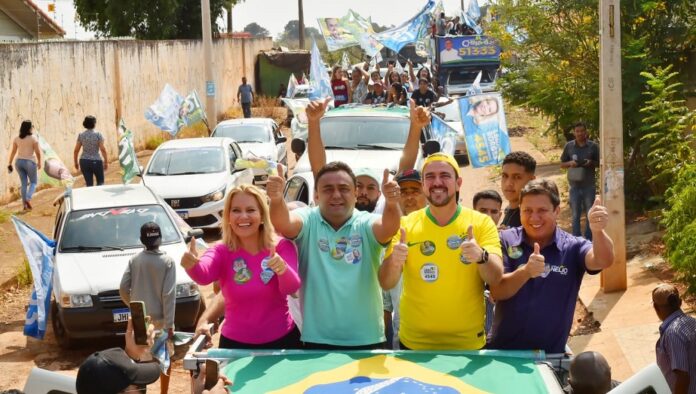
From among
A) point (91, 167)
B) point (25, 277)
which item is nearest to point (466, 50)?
point (91, 167)

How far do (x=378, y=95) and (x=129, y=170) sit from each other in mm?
8800

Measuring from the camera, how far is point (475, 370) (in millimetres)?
5246

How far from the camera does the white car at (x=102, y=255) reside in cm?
1106

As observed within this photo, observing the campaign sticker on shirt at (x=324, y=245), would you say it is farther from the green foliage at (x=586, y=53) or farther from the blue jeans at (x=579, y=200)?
the green foliage at (x=586, y=53)

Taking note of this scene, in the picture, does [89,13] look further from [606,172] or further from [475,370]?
[475,370]

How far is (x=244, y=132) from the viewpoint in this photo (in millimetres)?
23547

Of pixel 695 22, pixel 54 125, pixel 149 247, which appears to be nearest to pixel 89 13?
pixel 54 125

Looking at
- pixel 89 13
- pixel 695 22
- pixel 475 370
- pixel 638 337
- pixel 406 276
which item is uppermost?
pixel 89 13

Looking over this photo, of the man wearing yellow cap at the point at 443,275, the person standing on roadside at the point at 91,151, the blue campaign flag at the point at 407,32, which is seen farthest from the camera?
the blue campaign flag at the point at 407,32

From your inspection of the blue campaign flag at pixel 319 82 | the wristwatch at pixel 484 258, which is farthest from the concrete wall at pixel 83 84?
the wristwatch at pixel 484 258

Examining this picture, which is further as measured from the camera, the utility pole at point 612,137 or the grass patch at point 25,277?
the grass patch at point 25,277

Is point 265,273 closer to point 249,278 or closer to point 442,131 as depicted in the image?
point 249,278

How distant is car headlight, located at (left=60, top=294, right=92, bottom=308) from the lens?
1105 cm

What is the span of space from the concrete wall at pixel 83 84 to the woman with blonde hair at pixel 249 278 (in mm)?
15918
